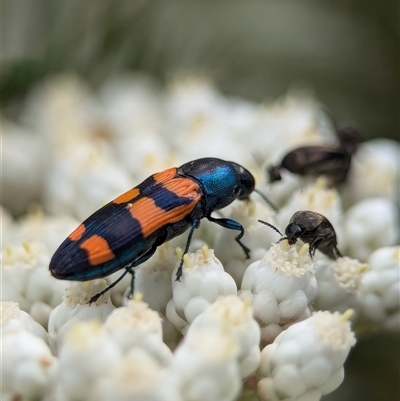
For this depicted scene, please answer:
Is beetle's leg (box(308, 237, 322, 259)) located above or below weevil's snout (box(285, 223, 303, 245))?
below

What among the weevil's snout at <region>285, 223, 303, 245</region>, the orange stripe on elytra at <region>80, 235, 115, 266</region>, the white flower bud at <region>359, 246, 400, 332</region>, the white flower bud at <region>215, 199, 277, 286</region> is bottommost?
the white flower bud at <region>359, 246, 400, 332</region>

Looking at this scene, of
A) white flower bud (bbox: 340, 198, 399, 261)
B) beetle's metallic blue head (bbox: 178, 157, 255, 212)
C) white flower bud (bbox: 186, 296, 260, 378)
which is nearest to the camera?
white flower bud (bbox: 186, 296, 260, 378)

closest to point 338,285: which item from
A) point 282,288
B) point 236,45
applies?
point 282,288

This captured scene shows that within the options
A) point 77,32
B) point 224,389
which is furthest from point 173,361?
point 77,32

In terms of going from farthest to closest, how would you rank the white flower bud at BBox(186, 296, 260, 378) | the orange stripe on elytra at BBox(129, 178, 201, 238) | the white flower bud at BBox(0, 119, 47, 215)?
the white flower bud at BBox(0, 119, 47, 215) → the orange stripe on elytra at BBox(129, 178, 201, 238) → the white flower bud at BBox(186, 296, 260, 378)

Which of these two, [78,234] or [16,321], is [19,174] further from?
[16,321]

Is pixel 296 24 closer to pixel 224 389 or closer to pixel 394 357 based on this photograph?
pixel 394 357

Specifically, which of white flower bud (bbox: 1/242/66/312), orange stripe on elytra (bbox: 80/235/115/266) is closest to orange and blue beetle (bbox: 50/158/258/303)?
orange stripe on elytra (bbox: 80/235/115/266)

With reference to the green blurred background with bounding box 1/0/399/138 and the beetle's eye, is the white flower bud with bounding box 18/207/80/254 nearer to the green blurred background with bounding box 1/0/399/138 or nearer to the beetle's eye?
the beetle's eye

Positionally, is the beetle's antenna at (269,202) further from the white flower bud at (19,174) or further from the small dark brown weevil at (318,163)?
the white flower bud at (19,174)
